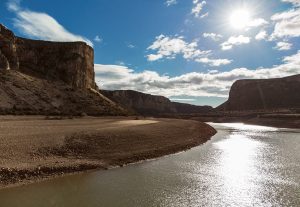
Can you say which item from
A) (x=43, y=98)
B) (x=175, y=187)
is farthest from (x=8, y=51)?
(x=175, y=187)

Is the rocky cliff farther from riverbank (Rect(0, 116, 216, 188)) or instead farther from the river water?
the river water

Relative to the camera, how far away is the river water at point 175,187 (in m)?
18.4

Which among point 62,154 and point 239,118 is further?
point 239,118

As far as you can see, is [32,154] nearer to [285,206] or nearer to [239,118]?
[285,206]

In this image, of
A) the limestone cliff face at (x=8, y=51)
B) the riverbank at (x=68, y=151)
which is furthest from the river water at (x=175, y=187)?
the limestone cliff face at (x=8, y=51)

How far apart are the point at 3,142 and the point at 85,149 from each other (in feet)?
23.8

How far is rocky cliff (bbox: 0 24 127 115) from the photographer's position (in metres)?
64.2

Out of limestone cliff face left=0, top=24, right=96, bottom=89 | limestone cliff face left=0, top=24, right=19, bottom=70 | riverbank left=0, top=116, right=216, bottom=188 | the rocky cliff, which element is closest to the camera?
riverbank left=0, top=116, right=216, bottom=188

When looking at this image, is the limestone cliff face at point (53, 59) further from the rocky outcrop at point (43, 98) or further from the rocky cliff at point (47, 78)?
the rocky outcrop at point (43, 98)

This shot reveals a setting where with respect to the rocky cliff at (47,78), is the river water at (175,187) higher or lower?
lower

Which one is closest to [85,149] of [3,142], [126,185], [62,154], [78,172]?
[62,154]

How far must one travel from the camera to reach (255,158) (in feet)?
112

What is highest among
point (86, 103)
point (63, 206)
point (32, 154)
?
point (86, 103)

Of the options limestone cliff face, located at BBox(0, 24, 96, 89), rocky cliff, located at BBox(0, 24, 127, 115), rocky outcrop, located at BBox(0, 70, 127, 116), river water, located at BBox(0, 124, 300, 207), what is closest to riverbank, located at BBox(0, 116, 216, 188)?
river water, located at BBox(0, 124, 300, 207)
